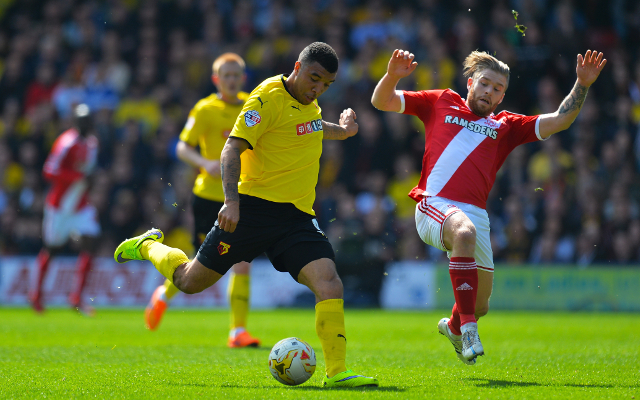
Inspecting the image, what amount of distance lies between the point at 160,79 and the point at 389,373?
544 inches

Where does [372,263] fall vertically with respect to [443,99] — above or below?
below

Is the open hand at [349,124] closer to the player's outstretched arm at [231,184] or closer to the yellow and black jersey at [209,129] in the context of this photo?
the player's outstretched arm at [231,184]

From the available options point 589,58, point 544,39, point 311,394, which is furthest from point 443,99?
point 544,39

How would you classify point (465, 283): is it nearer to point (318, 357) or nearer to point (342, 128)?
point (342, 128)

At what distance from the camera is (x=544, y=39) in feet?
51.1

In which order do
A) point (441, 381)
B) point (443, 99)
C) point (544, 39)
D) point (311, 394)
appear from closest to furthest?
point (311, 394) < point (441, 381) < point (443, 99) < point (544, 39)

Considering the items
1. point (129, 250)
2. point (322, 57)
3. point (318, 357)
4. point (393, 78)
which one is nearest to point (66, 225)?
point (129, 250)

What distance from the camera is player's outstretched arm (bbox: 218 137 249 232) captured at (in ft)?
15.6

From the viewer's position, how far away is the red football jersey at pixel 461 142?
5680mm

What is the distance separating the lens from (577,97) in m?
5.77

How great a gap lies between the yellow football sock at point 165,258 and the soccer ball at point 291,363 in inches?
43.6

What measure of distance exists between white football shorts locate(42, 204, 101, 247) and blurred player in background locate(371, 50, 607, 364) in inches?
293

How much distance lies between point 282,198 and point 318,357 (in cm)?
199

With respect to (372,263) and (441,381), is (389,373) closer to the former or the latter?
(441,381)
